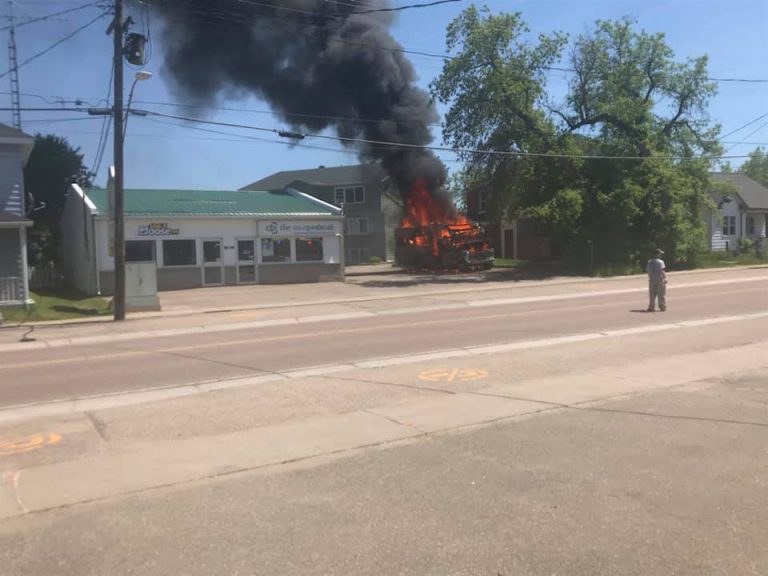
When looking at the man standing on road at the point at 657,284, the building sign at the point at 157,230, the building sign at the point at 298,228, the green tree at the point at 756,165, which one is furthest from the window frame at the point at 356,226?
the green tree at the point at 756,165

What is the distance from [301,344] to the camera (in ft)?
41.1

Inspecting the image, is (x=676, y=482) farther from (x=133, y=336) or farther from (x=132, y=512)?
(x=133, y=336)

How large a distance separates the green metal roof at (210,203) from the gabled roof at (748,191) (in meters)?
30.0

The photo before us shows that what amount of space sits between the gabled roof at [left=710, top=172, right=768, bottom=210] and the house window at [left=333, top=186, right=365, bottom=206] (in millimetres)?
25352

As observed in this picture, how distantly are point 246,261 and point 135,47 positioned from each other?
11528 mm

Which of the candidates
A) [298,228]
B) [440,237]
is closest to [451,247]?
[440,237]

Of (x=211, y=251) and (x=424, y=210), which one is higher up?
(x=424, y=210)

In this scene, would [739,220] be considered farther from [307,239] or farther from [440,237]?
[307,239]

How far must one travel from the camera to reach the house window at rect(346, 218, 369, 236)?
54219 mm

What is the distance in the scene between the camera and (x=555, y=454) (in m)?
5.43

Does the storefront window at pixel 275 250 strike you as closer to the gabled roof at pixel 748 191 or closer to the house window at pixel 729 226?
the gabled roof at pixel 748 191

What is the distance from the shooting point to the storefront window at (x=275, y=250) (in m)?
29.5

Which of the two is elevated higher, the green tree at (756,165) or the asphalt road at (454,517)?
the green tree at (756,165)

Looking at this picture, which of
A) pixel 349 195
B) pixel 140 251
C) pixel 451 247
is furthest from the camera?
pixel 349 195
